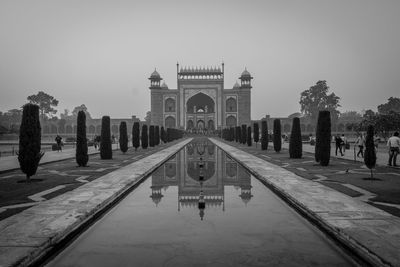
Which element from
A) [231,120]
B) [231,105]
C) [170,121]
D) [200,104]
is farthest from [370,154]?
[200,104]

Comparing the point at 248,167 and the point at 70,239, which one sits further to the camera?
the point at 248,167

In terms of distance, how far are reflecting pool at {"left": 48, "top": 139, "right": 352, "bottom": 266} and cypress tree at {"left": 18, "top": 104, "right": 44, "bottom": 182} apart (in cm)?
289

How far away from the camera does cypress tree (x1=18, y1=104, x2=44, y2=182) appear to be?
7480mm

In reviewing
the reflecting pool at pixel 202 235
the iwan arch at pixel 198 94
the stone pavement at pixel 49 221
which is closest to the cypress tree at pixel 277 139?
the reflecting pool at pixel 202 235

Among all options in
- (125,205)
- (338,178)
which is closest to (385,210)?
(338,178)

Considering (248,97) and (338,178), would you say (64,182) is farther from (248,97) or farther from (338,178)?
(248,97)

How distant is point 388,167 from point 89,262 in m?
8.92

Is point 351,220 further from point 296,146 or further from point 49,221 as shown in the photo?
point 296,146

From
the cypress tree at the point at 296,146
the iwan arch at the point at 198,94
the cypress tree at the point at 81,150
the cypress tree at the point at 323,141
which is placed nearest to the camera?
the cypress tree at the point at 323,141

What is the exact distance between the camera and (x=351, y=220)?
396 centimetres

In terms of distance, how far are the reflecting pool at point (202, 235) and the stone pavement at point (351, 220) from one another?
16 centimetres

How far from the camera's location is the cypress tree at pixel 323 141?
10.1 metres

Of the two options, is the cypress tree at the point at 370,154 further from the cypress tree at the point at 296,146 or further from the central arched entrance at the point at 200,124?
the central arched entrance at the point at 200,124

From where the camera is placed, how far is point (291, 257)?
10.2ft
